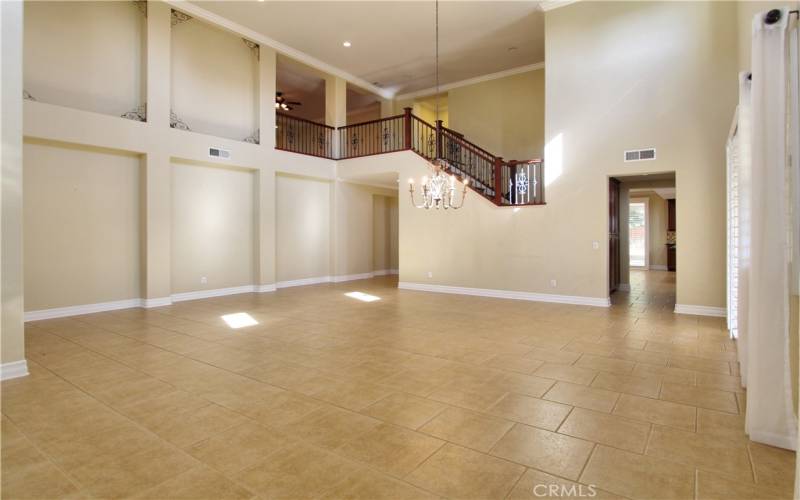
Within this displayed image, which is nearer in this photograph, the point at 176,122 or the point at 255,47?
the point at 176,122

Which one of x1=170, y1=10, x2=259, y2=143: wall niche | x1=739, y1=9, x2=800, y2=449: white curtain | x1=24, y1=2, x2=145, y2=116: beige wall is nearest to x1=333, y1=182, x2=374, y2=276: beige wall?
x1=170, y1=10, x2=259, y2=143: wall niche

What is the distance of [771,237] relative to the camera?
2.48 m

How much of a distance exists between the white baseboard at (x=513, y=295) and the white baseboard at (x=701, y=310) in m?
1.09

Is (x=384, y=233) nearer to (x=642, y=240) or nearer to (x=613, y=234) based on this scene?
(x=613, y=234)

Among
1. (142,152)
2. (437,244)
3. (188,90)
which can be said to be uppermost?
(188,90)

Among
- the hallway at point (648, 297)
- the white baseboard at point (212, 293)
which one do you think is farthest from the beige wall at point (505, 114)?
the white baseboard at point (212, 293)

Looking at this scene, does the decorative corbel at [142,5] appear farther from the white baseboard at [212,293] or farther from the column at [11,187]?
the white baseboard at [212,293]

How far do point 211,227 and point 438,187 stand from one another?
509cm

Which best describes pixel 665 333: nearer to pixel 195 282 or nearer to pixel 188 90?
pixel 195 282

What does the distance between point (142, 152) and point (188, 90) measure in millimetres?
1798

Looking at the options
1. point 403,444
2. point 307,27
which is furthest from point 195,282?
point 403,444

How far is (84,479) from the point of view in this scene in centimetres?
220

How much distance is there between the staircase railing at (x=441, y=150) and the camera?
8773 mm

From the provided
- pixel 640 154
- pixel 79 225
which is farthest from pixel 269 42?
pixel 640 154
